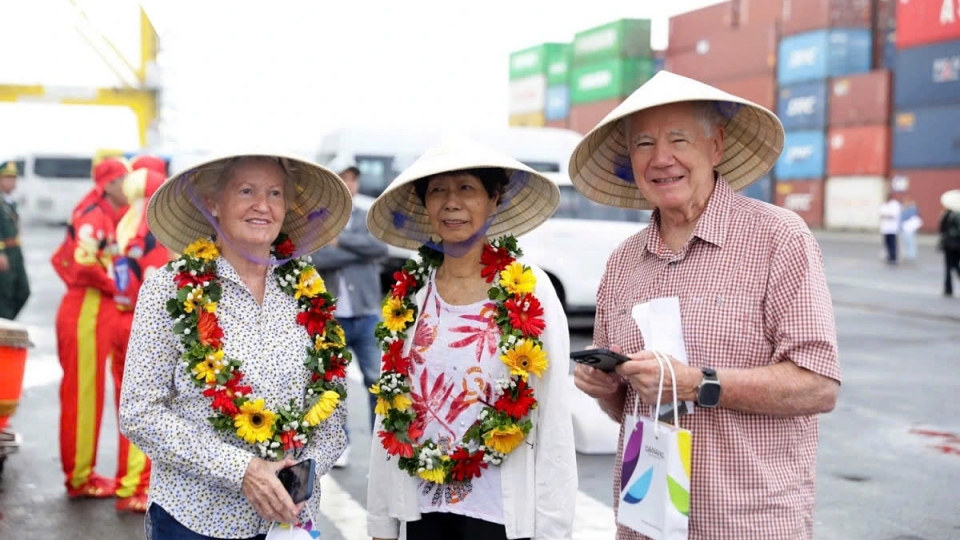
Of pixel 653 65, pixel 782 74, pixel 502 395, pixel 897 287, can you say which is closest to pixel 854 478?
pixel 502 395

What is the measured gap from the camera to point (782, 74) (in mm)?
42719

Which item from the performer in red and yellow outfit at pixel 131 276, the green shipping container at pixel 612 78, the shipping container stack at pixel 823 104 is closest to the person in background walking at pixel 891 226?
the shipping container stack at pixel 823 104

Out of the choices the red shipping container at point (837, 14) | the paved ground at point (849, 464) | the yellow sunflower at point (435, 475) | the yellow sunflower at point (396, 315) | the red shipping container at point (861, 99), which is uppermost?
the red shipping container at point (837, 14)

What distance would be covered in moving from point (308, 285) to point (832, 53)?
4135cm

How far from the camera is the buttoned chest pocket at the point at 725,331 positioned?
2.29m

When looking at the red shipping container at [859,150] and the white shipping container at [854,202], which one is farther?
the white shipping container at [854,202]

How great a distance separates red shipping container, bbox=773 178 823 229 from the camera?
41.4m

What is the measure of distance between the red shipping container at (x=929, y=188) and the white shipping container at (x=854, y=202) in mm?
1534

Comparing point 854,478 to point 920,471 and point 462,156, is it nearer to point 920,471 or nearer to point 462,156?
point 920,471

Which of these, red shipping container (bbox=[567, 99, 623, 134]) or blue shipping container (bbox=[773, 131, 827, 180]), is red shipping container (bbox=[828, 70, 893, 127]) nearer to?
Answer: blue shipping container (bbox=[773, 131, 827, 180])

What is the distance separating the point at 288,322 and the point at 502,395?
2.16 ft

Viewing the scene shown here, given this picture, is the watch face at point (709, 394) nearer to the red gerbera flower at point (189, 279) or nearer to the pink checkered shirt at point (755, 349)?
the pink checkered shirt at point (755, 349)

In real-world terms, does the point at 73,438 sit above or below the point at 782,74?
below

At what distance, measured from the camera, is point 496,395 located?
278 cm
